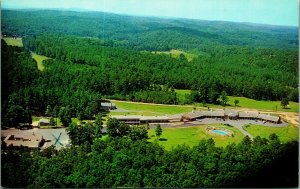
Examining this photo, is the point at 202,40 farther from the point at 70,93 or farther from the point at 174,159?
the point at 174,159

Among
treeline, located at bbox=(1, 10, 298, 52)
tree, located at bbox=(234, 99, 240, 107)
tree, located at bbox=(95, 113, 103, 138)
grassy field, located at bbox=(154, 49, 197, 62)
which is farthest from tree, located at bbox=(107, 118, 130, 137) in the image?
grassy field, located at bbox=(154, 49, 197, 62)

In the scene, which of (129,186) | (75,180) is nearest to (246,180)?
(129,186)

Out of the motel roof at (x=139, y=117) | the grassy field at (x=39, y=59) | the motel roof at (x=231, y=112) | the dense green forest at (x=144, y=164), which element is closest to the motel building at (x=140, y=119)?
the motel roof at (x=139, y=117)

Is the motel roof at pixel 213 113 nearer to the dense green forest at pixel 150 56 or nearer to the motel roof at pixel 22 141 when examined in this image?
the dense green forest at pixel 150 56

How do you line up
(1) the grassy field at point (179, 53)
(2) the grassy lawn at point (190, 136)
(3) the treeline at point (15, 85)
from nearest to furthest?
(3) the treeline at point (15, 85) < (2) the grassy lawn at point (190, 136) < (1) the grassy field at point (179, 53)

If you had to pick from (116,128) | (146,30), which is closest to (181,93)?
(116,128)

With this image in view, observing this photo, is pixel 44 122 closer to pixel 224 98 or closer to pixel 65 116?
pixel 65 116

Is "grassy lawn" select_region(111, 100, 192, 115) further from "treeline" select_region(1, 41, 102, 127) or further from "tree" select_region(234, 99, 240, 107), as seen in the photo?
"tree" select_region(234, 99, 240, 107)
